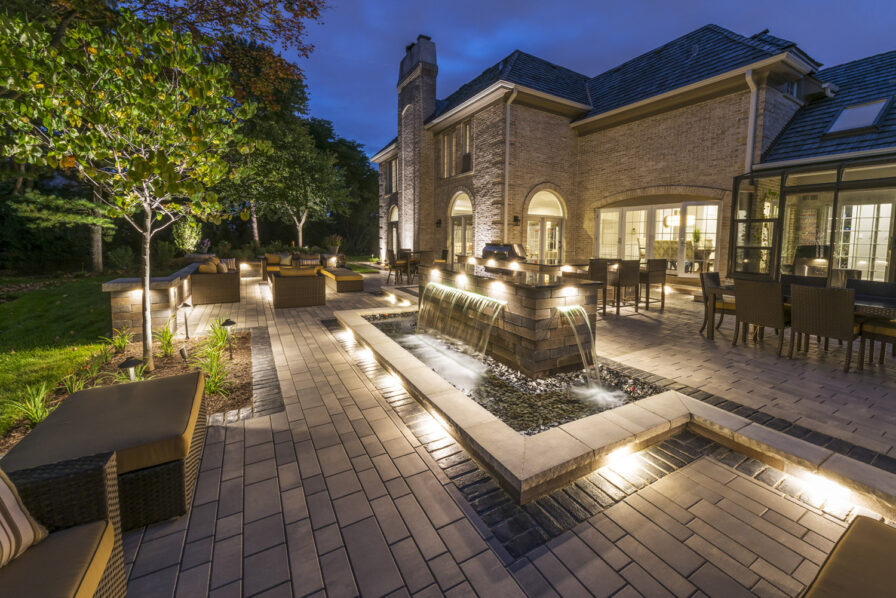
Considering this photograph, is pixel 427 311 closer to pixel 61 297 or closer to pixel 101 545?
pixel 101 545

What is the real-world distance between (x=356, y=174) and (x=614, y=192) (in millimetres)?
23168

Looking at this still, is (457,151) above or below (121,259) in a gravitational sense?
above

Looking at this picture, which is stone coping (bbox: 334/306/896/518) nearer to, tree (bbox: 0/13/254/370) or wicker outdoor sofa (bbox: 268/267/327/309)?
tree (bbox: 0/13/254/370)

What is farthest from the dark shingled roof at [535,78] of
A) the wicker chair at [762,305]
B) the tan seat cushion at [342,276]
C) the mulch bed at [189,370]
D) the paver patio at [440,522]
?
the paver patio at [440,522]

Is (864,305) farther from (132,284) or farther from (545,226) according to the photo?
(545,226)

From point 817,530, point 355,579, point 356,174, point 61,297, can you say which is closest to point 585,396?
point 817,530

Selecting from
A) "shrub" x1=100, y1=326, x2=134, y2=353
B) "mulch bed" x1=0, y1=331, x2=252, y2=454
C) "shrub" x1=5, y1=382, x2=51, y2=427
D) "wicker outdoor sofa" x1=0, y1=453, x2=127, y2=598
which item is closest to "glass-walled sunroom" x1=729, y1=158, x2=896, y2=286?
"mulch bed" x1=0, y1=331, x2=252, y2=454

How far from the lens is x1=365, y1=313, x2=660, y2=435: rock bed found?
329 centimetres

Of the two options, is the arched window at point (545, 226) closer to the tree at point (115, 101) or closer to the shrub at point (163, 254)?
the tree at point (115, 101)

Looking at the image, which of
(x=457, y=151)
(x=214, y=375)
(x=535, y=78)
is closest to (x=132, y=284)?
(x=214, y=375)

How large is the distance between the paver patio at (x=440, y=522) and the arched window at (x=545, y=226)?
33.9 feet

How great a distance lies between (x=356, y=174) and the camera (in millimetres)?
30688

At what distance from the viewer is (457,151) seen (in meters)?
14.5

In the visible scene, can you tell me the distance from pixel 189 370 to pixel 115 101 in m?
2.55
